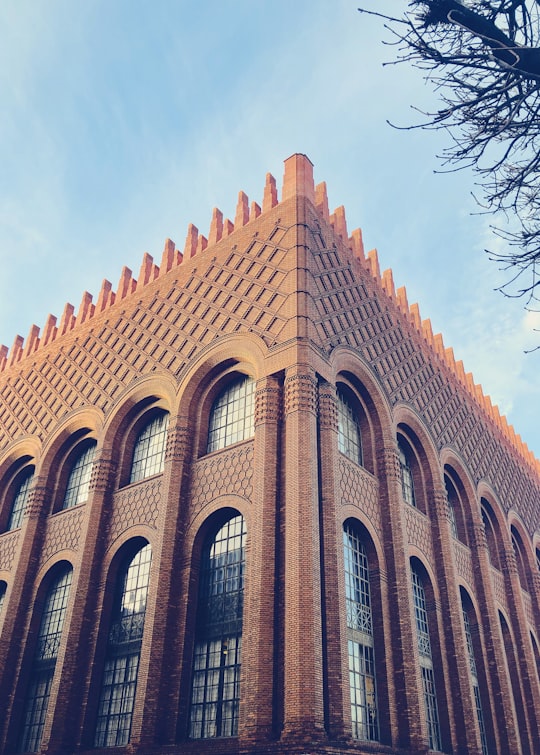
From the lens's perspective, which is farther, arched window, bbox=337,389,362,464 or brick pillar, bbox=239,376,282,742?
arched window, bbox=337,389,362,464

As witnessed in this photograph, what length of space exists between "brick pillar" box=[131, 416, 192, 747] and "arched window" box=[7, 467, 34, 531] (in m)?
6.72

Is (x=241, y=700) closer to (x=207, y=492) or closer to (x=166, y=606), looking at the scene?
(x=166, y=606)

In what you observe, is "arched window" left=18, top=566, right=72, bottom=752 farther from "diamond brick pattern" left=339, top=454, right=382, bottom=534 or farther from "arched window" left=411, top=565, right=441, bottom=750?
"arched window" left=411, top=565, right=441, bottom=750

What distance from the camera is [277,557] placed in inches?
500

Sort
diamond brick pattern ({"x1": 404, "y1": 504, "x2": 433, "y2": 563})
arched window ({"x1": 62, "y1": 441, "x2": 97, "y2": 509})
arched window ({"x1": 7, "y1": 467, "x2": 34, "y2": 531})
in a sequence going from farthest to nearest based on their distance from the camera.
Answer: arched window ({"x1": 7, "y1": 467, "x2": 34, "y2": 531}), arched window ({"x1": 62, "y1": 441, "x2": 97, "y2": 509}), diamond brick pattern ({"x1": 404, "y1": 504, "x2": 433, "y2": 563})

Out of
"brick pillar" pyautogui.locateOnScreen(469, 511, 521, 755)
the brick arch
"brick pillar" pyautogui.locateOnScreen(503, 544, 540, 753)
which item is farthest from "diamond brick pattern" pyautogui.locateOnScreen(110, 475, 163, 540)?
"brick pillar" pyautogui.locateOnScreen(503, 544, 540, 753)

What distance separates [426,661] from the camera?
53.1 ft

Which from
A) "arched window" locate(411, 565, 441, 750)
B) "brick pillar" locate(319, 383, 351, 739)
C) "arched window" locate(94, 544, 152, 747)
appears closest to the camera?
"brick pillar" locate(319, 383, 351, 739)

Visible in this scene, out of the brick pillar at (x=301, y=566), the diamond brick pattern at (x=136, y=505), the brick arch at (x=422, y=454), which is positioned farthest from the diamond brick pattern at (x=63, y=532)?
the brick arch at (x=422, y=454)

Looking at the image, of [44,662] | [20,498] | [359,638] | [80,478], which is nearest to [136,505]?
[80,478]

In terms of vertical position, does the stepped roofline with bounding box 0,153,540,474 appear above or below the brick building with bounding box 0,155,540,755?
above

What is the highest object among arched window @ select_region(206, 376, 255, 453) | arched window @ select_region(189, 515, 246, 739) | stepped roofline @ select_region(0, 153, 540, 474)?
stepped roofline @ select_region(0, 153, 540, 474)

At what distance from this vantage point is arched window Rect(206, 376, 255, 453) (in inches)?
623

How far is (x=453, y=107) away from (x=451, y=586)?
1422 centimetres
